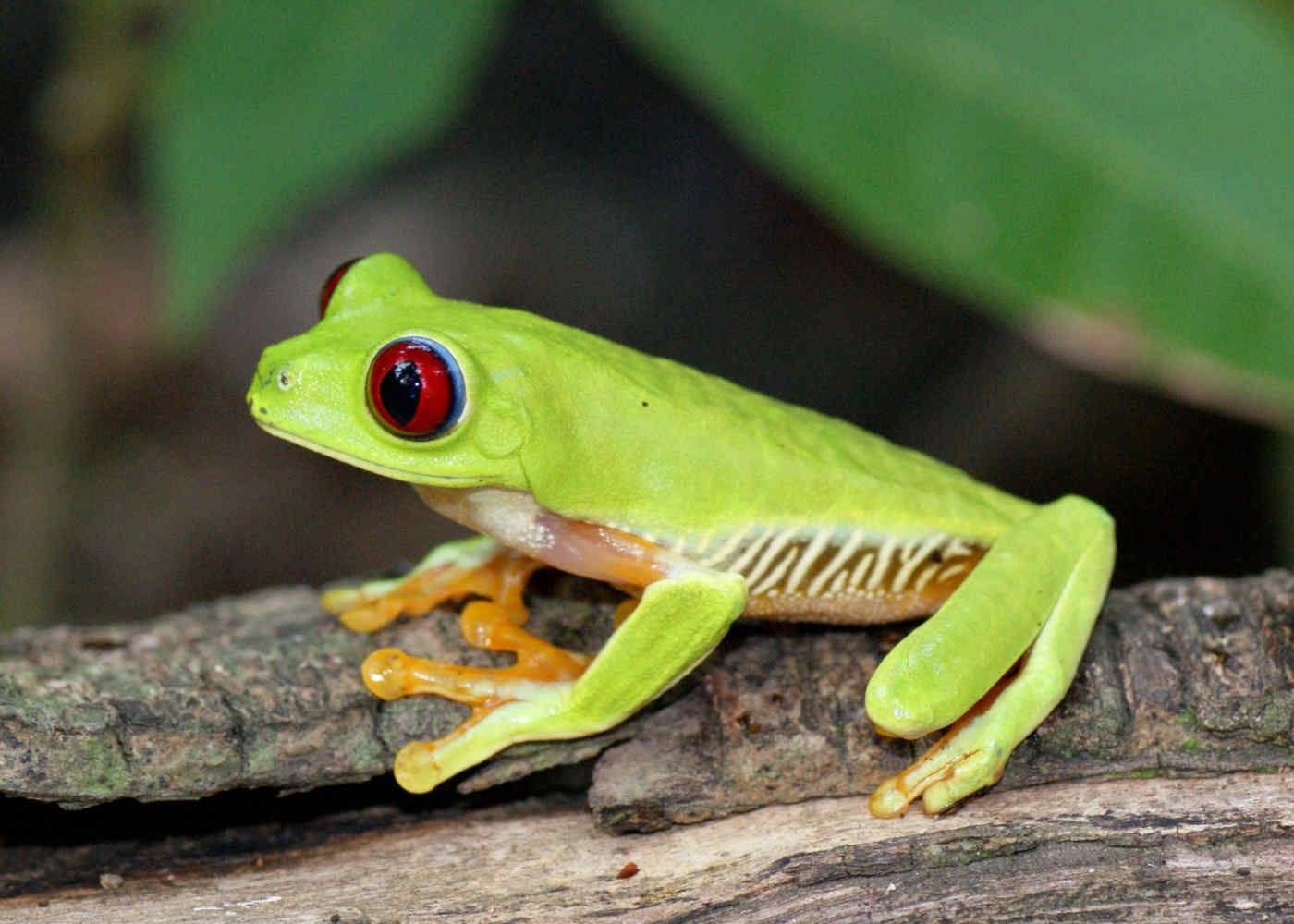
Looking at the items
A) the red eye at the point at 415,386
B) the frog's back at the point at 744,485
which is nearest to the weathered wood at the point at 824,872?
the frog's back at the point at 744,485

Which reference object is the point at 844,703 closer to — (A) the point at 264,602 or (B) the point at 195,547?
(A) the point at 264,602

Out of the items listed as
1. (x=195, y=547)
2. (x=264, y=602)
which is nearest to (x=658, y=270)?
(x=195, y=547)

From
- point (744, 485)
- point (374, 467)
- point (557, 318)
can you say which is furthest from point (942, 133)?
point (557, 318)

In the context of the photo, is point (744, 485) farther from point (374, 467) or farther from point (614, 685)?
point (374, 467)

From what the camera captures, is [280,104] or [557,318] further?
[557,318]

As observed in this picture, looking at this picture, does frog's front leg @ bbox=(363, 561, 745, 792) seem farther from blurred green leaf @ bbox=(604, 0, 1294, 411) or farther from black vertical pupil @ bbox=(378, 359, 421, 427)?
blurred green leaf @ bbox=(604, 0, 1294, 411)

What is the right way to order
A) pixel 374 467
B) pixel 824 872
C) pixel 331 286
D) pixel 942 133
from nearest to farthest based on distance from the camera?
pixel 824 872
pixel 374 467
pixel 331 286
pixel 942 133
